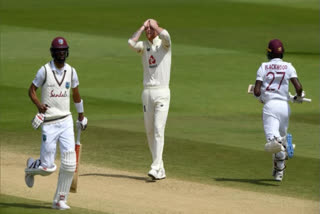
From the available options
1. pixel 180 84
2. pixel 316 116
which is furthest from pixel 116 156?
pixel 180 84

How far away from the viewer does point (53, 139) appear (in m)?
13.4

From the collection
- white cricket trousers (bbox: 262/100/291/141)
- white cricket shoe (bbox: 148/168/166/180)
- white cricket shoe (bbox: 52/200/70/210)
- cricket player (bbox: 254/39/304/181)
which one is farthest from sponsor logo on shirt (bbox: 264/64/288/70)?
white cricket shoe (bbox: 52/200/70/210)

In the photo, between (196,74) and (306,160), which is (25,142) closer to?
(306,160)

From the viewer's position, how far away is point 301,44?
36.3 m

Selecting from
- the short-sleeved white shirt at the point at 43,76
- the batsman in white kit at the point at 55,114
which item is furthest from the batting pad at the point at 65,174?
the short-sleeved white shirt at the point at 43,76

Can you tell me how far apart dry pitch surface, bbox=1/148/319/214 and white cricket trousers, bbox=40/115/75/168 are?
2.50 ft

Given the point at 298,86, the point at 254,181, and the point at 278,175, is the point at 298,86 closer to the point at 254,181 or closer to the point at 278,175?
the point at 278,175

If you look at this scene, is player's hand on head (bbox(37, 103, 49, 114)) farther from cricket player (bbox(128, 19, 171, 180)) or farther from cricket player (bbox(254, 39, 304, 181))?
cricket player (bbox(254, 39, 304, 181))

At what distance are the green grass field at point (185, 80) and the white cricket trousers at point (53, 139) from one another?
30.8 inches

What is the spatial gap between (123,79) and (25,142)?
942 cm

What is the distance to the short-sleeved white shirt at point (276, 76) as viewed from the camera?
15.6m

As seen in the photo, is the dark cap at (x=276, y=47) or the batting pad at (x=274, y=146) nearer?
A: the batting pad at (x=274, y=146)

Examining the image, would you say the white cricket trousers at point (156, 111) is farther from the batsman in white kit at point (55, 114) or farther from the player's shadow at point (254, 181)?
the batsman in white kit at point (55, 114)

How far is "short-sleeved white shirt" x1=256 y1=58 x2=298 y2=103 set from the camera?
15.6 m
